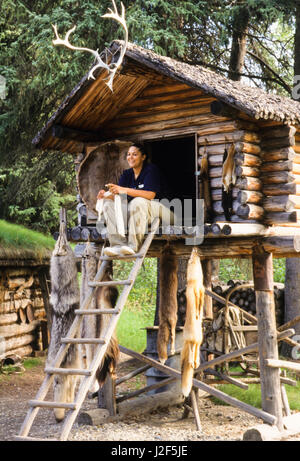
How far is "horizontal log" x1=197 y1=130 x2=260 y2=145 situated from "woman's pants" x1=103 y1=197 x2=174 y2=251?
116cm

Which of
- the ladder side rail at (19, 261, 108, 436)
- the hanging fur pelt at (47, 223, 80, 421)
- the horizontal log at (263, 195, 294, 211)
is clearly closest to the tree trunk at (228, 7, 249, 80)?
the horizontal log at (263, 195, 294, 211)

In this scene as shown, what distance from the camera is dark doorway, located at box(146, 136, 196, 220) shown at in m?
12.3

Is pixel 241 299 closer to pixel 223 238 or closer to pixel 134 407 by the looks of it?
pixel 134 407

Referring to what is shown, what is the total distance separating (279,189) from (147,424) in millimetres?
4236

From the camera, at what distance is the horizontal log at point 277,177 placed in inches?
342

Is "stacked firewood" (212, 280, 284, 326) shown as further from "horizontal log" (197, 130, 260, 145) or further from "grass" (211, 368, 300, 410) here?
"horizontal log" (197, 130, 260, 145)

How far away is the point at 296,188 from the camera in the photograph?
354 inches

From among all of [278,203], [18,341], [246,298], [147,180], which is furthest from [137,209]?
[18,341]

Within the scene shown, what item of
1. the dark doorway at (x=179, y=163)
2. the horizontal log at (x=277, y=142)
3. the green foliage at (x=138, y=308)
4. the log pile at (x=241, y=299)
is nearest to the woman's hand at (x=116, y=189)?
the horizontal log at (x=277, y=142)

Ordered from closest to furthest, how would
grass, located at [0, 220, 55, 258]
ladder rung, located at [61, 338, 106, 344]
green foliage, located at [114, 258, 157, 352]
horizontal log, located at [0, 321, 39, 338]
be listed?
ladder rung, located at [61, 338, 106, 344] < grass, located at [0, 220, 55, 258] < horizontal log, located at [0, 321, 39, 338] < green foliage, located at [114, 258, 157, 352]

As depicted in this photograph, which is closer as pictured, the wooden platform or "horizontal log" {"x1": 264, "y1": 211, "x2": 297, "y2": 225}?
the wooden platform

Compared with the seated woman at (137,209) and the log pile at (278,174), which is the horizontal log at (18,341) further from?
the log pile at (278,174)

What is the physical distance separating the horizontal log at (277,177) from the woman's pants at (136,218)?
1.46 meters

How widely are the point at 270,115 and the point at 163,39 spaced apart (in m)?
5.67
